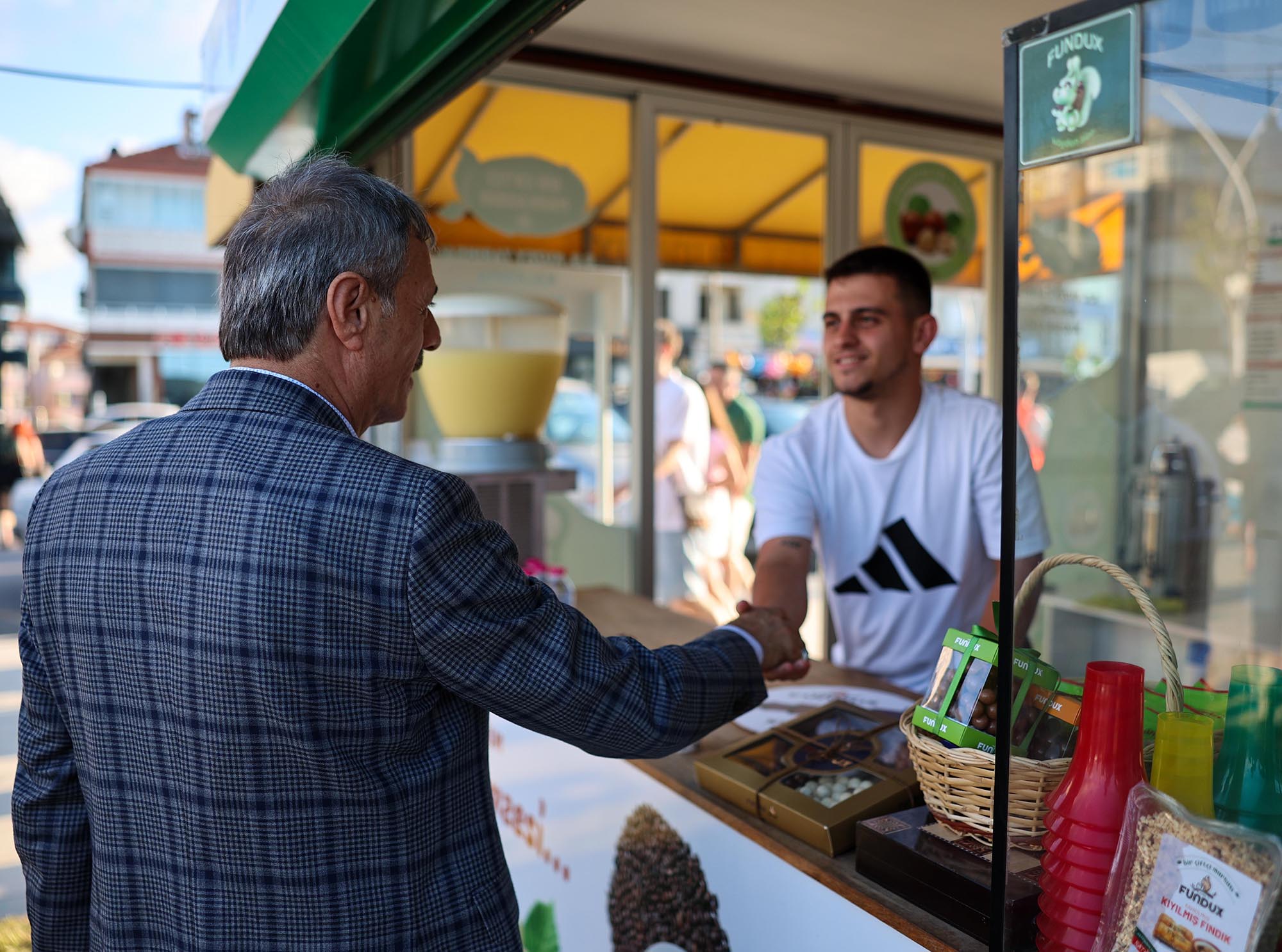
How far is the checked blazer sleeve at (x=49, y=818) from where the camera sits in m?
1.14

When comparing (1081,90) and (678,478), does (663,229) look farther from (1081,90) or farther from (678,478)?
(1081,90)

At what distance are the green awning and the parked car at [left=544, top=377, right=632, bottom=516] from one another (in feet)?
3.89

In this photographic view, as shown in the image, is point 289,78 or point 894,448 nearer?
point 289,78

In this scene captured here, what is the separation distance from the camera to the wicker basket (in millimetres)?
923

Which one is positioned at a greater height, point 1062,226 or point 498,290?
point 1062,226

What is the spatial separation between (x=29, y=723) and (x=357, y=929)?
19.3 inches

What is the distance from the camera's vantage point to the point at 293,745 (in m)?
0.95

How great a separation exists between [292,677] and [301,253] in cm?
41

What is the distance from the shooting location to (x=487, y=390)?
9.28 ft

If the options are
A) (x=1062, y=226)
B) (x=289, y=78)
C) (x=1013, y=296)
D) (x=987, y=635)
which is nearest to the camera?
(x=1013, y=296)

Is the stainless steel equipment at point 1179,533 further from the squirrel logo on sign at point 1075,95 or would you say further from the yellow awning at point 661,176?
the squirrel logo on sign at point 1075,95

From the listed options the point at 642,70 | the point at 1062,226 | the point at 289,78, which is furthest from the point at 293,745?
the point at 1062,226

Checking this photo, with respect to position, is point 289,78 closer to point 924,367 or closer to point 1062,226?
point 924,367

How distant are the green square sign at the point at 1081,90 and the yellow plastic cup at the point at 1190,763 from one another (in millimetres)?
488
